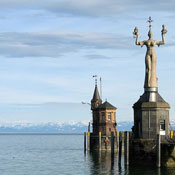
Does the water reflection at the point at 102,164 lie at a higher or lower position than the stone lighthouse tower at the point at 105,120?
lower

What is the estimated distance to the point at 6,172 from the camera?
6988cm

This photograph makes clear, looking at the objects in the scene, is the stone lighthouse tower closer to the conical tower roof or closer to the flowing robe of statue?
the conical tower roof

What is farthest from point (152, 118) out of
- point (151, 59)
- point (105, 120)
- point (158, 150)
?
point (105, 120)

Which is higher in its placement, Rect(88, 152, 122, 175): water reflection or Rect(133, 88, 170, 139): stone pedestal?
Rect(133, 88, 170, 139): stone pedestal

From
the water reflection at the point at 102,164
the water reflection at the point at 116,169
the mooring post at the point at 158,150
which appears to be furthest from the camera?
the water reflection at the point at 102,164

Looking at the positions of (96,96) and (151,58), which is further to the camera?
(96,96)

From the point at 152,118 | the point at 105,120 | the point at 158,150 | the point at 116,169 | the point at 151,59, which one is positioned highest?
the point at 151,59

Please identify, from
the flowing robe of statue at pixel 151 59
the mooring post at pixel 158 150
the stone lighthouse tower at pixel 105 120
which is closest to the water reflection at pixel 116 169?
the mooring post at pixel 158 150

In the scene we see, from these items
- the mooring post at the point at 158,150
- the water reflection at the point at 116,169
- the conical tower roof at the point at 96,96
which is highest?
the conical tower roof at the point at 96,96

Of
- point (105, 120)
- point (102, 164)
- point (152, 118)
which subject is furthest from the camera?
point (105, 120)

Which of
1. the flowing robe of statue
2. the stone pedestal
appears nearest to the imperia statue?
the flowing robe of statue

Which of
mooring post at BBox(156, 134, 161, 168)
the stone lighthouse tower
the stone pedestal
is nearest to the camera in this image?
mooring post at BBox(156, 134, 161, 168)

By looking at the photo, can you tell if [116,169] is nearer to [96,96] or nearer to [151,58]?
[151,58]

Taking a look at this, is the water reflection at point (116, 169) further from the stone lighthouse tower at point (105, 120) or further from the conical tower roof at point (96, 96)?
the conical tower roof at point (96, 96)
